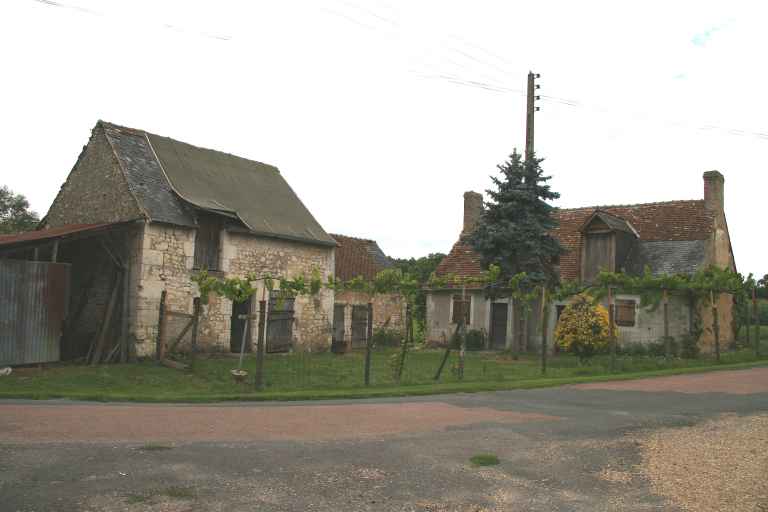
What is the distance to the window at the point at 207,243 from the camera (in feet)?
68.0

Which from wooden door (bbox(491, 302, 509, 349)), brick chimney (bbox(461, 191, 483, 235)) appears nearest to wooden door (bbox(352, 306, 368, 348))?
wooden door (bbox(491, 302, 509, 349))

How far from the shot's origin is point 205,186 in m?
22.5

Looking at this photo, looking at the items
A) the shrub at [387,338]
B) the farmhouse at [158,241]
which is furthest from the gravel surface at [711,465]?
A: the shrub at [387,338]

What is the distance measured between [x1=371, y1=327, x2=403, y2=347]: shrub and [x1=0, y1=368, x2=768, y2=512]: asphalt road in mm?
17885

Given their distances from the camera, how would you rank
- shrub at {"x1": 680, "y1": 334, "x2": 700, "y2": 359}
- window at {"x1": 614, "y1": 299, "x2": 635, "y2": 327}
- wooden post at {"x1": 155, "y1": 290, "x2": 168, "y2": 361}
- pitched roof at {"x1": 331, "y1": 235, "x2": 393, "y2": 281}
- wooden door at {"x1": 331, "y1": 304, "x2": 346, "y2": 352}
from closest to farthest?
wooden post at {"x1": 155, "y1": 290, "x2": 168, "y2": 361} < shrub at {"x1": 680, "y1": 334, "x2": 700, "y2": 359} < window at {"x1": 614, "y1": 299, "x2": 635, "y2": 327} < wooden door at {"x1": 331, "y1": 304, "x2": 346, "y2": 352} < pitched roof at {"x1": 331, "y1": 235, "x2": 393, "y2": 281}

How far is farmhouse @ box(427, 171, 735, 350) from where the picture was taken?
81.0ft

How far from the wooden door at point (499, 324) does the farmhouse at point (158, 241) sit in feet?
24.2

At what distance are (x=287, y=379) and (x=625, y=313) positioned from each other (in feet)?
49.8

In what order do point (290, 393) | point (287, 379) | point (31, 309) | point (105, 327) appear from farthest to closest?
point (105, 327)
point (31, 309)
point (287, 379)
point (290, 393)

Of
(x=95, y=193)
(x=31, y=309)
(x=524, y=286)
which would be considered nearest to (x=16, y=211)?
(x=95, y=193)

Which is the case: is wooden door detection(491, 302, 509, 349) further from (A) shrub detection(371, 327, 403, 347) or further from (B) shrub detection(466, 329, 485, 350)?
(A) shrub detection(371, 327, 403, 347)

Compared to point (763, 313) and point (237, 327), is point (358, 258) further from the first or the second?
point (763, 313)

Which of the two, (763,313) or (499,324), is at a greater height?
(763,313)

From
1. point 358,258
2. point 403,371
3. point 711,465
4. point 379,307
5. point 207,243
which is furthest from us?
point 358,258
